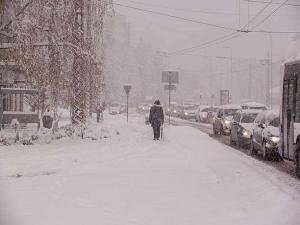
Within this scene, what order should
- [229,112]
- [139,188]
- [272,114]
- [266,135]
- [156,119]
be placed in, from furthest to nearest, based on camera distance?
1. [229,112]
2. [156,119]
3. [272,114]
4. [266,135]
5. [139,188]

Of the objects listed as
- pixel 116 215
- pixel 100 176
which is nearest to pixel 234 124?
pixel 100 176

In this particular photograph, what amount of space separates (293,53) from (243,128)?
737 cm

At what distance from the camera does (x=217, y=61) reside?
188m

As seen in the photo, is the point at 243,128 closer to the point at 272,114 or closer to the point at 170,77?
the point at 272,114

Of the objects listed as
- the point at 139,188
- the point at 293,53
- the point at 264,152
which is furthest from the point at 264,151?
the point at 139,188

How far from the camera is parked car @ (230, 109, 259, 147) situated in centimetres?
2236

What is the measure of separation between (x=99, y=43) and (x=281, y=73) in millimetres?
7337

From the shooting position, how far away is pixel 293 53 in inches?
603

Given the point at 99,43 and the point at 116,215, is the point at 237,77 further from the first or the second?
the point at 116,215

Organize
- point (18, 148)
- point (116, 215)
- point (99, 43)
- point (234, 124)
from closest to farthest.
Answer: point (116, 215)
point (18, 148)
point (99, 43)
point (234, 124)

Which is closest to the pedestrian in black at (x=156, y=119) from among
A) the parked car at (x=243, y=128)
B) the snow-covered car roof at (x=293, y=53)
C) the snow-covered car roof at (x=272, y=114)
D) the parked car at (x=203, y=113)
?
the parked car at (x=243, y=128)

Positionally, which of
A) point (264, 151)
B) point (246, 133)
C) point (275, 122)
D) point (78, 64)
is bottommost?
point (264, 151)

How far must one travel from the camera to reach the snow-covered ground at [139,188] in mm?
8719

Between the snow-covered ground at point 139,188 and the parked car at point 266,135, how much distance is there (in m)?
0.60
